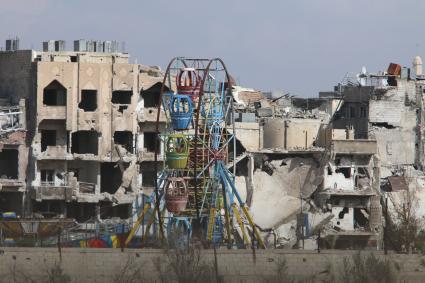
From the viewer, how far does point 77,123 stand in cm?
7275

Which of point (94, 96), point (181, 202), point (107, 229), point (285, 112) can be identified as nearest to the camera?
point (181, 202)

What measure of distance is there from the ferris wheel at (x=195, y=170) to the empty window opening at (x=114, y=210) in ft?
24.4

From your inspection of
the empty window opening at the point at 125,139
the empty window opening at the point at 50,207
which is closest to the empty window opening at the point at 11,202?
the empty window opening at the point at 50,207

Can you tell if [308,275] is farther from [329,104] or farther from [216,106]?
[329,104]

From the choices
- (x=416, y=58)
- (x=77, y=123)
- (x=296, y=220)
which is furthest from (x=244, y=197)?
(x=416, y=58)

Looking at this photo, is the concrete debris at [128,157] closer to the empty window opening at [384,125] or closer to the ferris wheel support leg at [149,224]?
the empty window opening at [384,125]

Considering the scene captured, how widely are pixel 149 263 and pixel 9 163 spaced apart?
61.2 feet

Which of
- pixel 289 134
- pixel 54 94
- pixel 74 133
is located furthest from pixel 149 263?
pixel 289 134

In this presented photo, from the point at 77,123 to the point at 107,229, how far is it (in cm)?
565

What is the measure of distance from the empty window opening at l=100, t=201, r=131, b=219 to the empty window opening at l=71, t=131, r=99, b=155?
2.61m

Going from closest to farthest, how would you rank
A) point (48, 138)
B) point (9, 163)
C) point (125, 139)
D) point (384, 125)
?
point (48, 138), point (9, 163), point (125, 139), point (384, 125)

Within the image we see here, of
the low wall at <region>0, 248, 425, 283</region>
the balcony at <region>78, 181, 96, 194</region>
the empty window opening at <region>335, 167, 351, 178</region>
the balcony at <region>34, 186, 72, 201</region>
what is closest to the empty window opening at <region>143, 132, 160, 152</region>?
the balcony at <region>78, 181, 96, 194</region>

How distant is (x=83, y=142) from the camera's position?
246 feet

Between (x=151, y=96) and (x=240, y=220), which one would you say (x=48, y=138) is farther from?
(x=240, y=220)
